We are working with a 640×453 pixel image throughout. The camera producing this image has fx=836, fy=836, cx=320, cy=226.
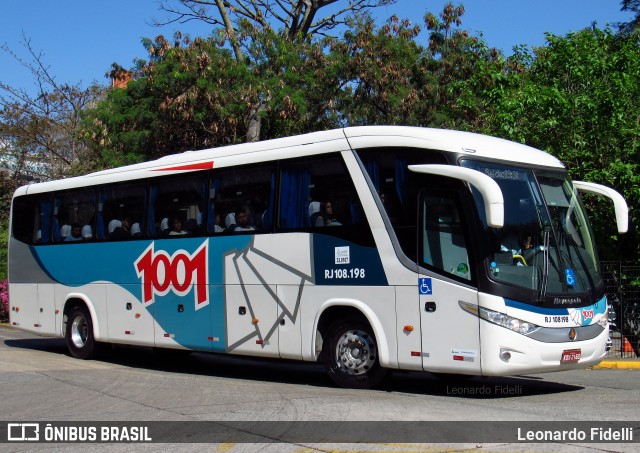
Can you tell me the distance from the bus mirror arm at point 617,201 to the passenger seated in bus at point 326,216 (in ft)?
11.3

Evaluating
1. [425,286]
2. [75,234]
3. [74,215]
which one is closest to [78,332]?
[75,234]

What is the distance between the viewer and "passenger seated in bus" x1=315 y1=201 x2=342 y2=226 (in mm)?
11566

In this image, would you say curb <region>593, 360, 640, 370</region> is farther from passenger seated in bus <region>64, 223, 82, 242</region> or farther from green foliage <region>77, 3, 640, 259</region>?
passenger seated in bus <region>64, 223, 82, 242</region>

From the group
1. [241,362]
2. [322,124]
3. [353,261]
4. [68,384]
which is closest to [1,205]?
[322,124]

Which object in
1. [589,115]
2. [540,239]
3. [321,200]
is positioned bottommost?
[540,239]

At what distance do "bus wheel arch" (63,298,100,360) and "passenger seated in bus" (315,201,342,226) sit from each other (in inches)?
254

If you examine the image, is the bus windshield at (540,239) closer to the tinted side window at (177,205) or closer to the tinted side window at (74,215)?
the tinted side window at (177,205)

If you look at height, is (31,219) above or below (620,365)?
above

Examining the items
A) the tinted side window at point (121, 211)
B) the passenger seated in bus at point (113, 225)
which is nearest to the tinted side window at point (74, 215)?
the tinted side window at point (121, 211)

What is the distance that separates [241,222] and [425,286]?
3.64 meters

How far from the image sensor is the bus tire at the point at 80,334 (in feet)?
53.5

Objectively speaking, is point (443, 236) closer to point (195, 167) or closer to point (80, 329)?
point (195, 167)

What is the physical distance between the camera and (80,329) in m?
16.6

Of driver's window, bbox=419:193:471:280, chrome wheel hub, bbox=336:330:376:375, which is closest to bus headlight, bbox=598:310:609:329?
driver's window, bbox=419:193:471:280
